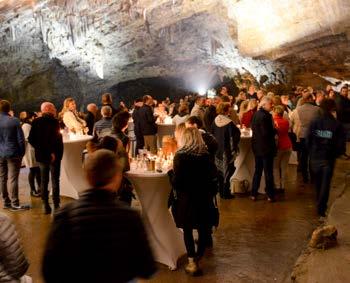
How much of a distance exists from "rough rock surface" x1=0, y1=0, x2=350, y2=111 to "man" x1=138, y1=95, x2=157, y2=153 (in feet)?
16.7

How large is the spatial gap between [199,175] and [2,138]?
349cm

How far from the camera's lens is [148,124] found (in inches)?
374

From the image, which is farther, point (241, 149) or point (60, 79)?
point (60, 79)

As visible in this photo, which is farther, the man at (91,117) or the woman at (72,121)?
the man at (91,117)

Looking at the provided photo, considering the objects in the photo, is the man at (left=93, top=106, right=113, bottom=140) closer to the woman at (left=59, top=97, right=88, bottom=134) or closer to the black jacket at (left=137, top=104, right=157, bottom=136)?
the woman at (left=59, top=97, right=88, bottom=134)

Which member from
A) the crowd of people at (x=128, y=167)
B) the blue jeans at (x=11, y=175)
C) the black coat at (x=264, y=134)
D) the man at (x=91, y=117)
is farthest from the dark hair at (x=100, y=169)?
the man at (x=91, y=117)

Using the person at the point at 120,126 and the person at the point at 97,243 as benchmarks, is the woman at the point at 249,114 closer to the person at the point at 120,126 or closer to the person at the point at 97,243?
the person at the point at 120,126

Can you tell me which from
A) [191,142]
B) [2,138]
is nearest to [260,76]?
[2,138]

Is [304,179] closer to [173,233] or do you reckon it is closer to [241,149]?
[241,149]

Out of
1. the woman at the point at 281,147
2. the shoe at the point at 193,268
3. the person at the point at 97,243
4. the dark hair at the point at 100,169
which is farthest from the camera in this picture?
the woman at the point at 281,147

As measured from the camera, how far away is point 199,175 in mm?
4199

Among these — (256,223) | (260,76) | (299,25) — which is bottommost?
(256,223)

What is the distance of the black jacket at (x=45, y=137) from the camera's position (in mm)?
6168

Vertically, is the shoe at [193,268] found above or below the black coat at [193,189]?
below
